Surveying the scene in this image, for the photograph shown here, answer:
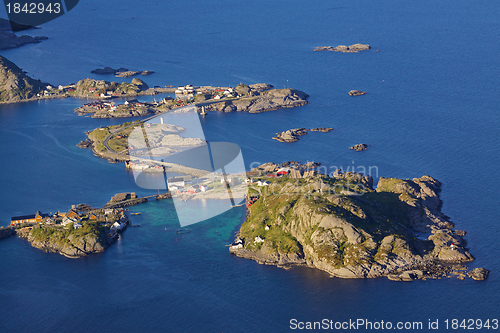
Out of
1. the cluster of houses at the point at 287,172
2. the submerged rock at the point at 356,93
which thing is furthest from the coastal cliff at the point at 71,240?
the submerged rock at the point at 356,93

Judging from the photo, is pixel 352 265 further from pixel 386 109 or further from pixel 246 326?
pixel 386 109

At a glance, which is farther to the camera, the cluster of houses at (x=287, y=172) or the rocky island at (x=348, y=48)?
the rocky island at (x=348, y=48)

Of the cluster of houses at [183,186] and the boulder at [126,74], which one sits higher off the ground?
the cluster of houses at [183,186]

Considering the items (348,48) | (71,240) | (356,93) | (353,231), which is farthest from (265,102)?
(353,231)

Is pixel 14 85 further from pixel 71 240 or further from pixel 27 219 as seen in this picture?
pixel 71 240

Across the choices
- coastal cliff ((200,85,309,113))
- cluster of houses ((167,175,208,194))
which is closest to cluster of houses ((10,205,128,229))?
cluster of houses ((167,175,208,194))
